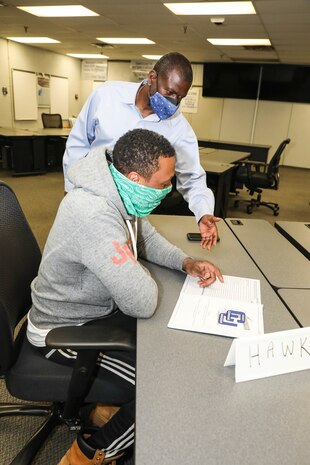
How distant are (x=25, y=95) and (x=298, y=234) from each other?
8.10 metres

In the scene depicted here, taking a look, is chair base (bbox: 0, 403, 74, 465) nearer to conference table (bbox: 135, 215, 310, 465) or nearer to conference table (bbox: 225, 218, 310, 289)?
conference table (bbox: 135, 215, 310, 465)

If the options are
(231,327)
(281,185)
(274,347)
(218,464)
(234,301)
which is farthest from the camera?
(281,185)

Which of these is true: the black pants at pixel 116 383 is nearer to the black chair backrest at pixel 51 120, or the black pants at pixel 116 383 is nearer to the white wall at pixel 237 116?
the black chair backrest at pixel 51 120

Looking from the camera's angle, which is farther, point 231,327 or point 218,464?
point 231,327

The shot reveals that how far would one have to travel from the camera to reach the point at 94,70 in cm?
995

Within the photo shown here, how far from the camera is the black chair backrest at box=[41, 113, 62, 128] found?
24.5 feet

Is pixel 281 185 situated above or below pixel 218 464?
below

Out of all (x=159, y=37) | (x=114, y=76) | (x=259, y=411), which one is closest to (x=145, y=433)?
(x=259, y=411)

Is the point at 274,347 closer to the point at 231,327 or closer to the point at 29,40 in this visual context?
the point at 231,327

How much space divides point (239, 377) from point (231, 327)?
198mm

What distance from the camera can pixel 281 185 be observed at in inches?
282

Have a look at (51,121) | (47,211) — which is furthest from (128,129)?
(51,121)

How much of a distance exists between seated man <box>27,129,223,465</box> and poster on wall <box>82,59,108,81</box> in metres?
9.96

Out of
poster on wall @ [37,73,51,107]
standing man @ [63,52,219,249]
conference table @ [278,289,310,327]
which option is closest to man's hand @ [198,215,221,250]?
standing man @ [63,52,219,249]
